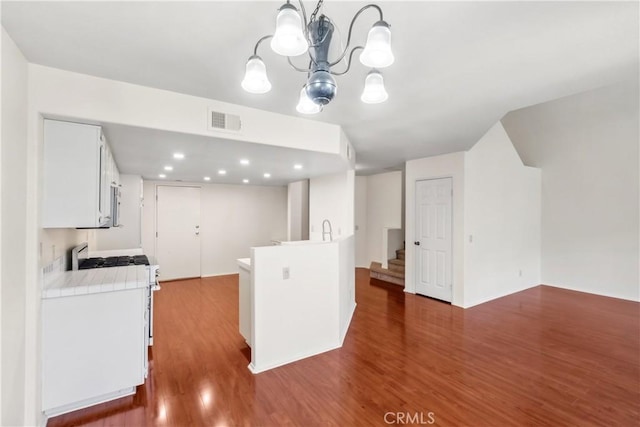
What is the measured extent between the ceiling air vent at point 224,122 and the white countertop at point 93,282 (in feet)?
4.82

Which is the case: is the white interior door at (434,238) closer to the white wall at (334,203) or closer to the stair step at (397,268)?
the stair step at (397,268)

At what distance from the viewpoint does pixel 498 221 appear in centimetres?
518

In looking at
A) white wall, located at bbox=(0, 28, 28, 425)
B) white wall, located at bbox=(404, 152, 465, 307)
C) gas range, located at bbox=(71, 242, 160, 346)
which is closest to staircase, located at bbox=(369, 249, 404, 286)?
white wall, located at bbox=(404, 152, 465, 307)

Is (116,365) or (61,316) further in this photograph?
(116,365)

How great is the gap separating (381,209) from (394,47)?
18.6ft

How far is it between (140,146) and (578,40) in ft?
12.2

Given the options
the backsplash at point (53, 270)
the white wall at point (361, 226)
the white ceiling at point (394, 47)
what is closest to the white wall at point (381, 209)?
the white wall at point (361, 226)

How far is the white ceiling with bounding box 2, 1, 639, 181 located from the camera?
4.91 feet

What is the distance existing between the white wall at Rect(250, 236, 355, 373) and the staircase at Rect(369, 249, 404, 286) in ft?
9.48

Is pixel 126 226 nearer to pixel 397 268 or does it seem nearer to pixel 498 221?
pixel 397 268

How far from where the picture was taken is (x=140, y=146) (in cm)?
300

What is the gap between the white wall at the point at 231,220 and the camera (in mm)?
6672

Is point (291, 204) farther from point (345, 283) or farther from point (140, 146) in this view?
point (140, 146)

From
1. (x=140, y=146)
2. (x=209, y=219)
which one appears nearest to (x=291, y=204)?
(x=209, y=219)
